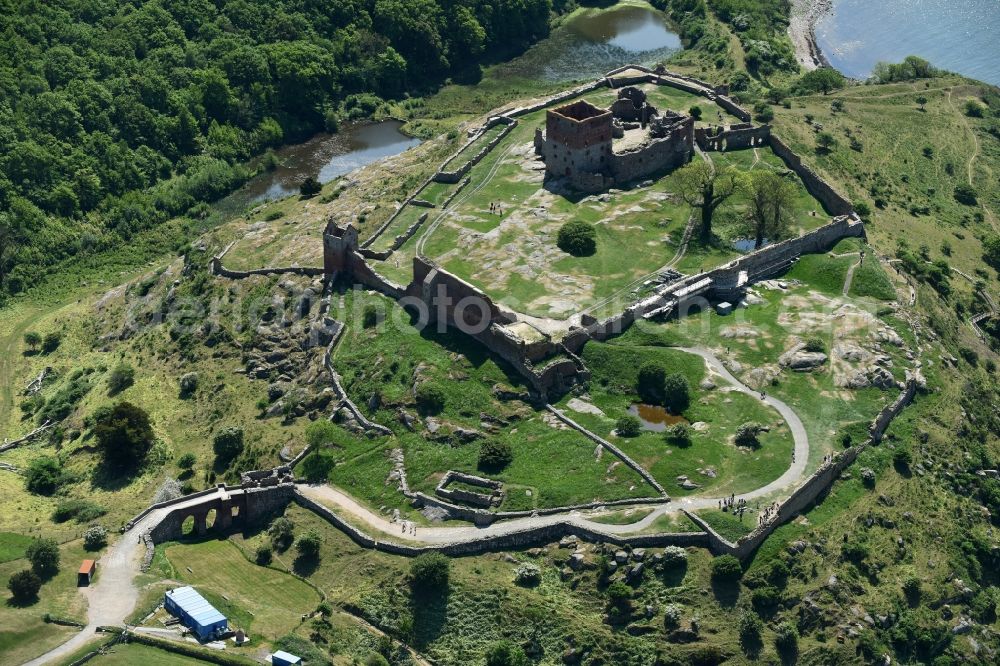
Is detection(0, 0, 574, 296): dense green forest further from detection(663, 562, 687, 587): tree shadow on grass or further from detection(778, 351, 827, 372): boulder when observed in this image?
detection(663, 562, 687, 587): tree shadow on grass

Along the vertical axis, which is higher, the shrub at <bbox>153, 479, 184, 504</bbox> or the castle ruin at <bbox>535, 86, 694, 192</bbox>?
the castle ruin at <bbox>535, 86, 694, 192</bbox>

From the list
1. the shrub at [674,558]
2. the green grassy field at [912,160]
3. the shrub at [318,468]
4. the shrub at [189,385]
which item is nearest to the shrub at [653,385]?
the shrub at [674,558]

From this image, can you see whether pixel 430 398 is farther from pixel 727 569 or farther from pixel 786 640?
pixel 786 640

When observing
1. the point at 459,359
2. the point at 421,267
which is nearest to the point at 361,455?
the point at 459,359

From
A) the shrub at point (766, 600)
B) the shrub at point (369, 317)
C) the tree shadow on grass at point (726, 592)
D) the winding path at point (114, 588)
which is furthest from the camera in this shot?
Result: the shrub at point (369, 317)

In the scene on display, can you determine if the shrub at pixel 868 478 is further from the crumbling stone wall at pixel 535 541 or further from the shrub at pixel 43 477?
the shrub at pixel 43 477

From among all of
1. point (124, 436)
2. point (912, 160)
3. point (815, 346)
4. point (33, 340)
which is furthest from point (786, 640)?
point (912, 160)

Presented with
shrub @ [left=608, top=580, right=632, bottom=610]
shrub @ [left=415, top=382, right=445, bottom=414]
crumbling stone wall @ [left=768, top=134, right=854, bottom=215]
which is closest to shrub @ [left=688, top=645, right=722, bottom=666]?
shrub @ [left=608, top=580, right=632, bottom=610]
